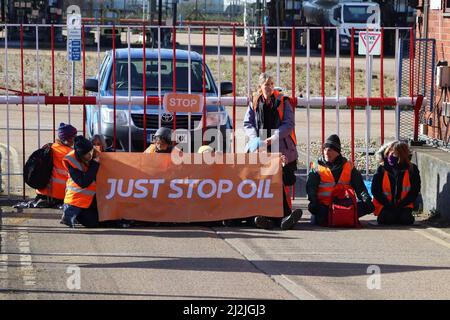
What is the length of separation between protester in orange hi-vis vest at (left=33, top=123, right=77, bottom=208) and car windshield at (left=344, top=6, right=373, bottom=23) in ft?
118

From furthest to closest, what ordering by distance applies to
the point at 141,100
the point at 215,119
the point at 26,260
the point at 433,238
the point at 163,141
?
the point at 215,119
the point at 141,100
the point at 163,141
the point at 433,238
the point at 26,260

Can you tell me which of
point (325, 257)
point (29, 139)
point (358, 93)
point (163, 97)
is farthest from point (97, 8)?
point (325, 257)

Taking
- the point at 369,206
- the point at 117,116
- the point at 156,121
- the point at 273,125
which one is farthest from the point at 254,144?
the point at 117,116

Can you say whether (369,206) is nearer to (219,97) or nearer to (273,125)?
(273,125)

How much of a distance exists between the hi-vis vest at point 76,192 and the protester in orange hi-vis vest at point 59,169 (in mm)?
627

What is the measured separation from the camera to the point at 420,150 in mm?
13000

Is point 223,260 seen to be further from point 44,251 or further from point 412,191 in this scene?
point 412,191

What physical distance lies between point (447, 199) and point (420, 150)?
129cm

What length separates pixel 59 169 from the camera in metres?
12.2

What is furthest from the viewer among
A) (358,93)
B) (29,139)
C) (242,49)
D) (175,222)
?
(242,49)

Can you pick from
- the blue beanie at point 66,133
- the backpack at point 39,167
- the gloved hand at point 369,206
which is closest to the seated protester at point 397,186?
the gloved hand at point 369,206

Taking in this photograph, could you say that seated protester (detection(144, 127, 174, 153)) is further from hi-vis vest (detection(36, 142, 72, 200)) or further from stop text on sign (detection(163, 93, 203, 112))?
hi-vis vest (detection(36, 142, 72, 200))

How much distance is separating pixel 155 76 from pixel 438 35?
4050 mm

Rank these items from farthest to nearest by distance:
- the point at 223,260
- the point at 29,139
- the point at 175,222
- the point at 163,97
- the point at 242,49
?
the point at 242,49, the point at 29,139, the point at 163,97, the point at 175,222, the point at 223,260
